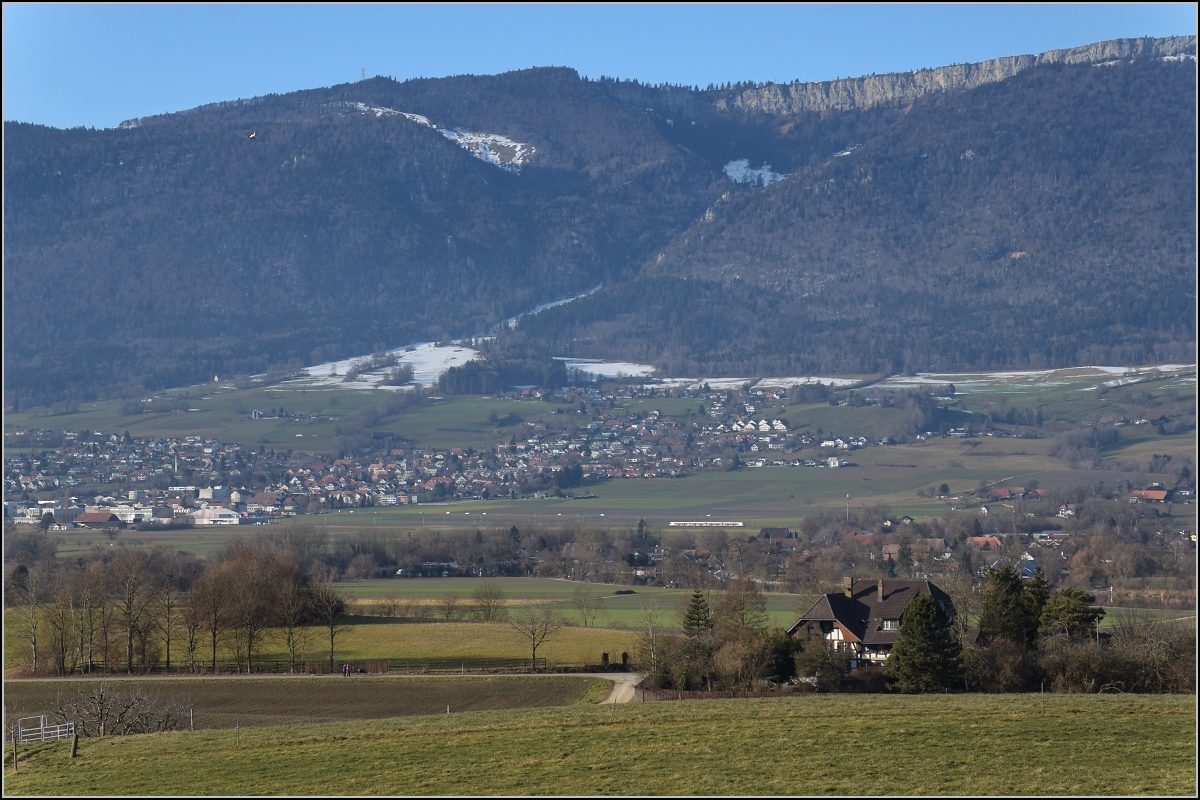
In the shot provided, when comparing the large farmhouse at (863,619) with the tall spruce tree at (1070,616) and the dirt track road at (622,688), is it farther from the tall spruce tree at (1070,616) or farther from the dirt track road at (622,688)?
the dirt track road at (622,688)

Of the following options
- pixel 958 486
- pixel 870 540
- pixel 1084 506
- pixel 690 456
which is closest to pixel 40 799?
pixel 870 540

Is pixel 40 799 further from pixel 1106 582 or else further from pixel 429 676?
pixel 1106 582

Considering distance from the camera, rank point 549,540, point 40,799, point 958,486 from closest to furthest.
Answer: point 40,799, point 549,540, point 958,486

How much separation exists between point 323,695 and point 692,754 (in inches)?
820

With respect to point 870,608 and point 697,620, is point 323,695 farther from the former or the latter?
point 870,608

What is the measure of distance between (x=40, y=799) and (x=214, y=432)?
576 ft

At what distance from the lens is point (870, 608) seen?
53438mm

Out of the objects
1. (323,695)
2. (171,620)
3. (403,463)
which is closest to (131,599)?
(171,620)

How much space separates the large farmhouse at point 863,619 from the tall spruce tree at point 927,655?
8240 millimetres

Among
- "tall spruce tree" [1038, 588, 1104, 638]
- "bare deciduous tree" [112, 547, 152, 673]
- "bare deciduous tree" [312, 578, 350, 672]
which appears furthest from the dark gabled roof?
"bare deciduous tree" [112, 547, 152, 673]

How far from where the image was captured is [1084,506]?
4515 inches

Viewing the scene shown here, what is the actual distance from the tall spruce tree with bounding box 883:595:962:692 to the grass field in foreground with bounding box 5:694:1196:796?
733 cm

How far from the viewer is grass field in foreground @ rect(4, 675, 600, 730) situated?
132 feet

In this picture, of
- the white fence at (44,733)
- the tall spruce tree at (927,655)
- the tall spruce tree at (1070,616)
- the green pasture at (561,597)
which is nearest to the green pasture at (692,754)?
the white fence at (44,733)
